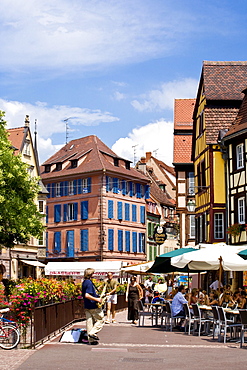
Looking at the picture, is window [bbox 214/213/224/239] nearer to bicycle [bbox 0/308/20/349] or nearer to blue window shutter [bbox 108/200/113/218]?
bicycle [bbox 0/308/20/349]

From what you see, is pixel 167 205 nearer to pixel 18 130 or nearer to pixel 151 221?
pixel 151 221

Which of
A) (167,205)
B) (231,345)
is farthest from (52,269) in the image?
(167,205)

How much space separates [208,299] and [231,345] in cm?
452

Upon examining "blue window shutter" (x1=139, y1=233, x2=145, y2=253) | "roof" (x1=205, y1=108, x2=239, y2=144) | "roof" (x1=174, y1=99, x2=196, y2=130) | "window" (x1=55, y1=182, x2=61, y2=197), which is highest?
"roof" (x1=174, y1=99, x2=196, y2=130)

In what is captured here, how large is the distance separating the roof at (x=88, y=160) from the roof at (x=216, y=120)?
32.3 metres

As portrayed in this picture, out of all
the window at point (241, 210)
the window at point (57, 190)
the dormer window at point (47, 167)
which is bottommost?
the window at point (241, 210)

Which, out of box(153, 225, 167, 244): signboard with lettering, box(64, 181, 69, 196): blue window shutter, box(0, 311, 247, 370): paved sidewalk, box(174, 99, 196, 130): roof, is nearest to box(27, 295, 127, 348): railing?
box(0, 311, 247, 370): paved sidewalk

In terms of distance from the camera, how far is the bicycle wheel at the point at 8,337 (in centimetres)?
1498

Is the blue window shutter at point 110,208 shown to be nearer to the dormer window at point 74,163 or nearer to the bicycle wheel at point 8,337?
the dormer window at point 74,163

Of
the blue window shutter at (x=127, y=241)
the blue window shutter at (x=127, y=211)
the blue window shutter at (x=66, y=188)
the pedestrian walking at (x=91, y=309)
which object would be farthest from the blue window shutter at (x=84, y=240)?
the pedestrian walking at (x=91, y=309)

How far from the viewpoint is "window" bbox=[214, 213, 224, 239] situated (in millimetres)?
37156

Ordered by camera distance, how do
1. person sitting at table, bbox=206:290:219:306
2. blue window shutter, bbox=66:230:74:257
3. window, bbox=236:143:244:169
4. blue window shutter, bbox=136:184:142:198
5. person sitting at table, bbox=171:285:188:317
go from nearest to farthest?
person sitting at table, bbox=206:290:219:306, person sitting at table, bbox=171:285:188:317, window, bbox=236:143:244:169, blue window shutter, bbox=66:230:74:257, blue window shutter, bbox=136:184:142:198

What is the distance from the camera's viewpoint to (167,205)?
298ft

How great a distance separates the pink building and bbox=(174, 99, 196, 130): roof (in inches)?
737
